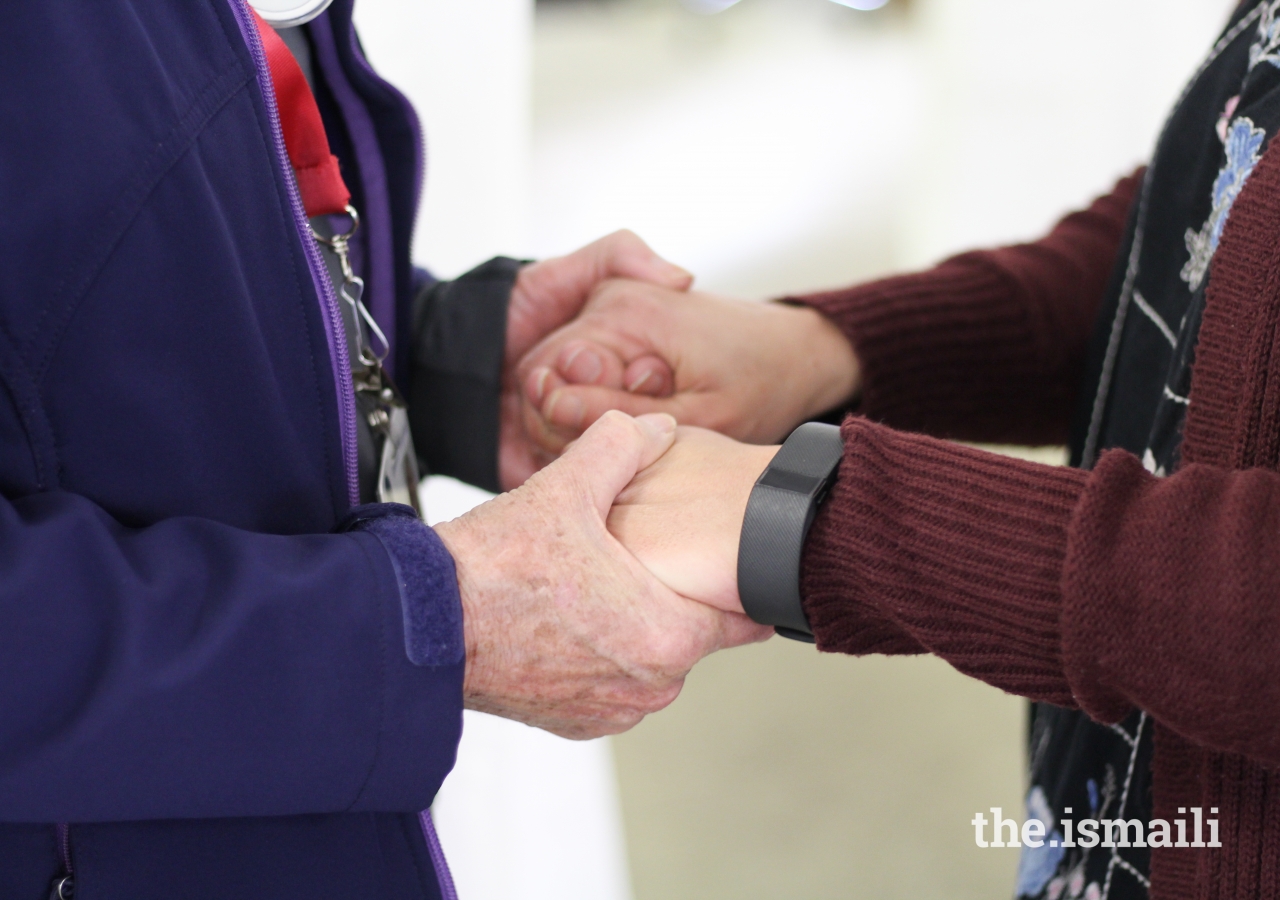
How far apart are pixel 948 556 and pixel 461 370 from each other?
568 millimetres

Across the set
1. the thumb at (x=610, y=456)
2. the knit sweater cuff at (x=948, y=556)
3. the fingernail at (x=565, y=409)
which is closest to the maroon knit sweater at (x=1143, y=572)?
the knit sweater cuff at (x=948, y=556)

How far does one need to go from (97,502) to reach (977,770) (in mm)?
1878

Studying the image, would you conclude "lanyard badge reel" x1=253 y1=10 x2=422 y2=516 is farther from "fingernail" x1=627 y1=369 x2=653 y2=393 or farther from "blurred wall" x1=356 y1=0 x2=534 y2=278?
"blurred wall" x1=356 y1=0 x2=534 y2=278

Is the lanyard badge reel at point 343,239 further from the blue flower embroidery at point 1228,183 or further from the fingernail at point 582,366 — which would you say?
the blue flower embroidery at point 1228,183

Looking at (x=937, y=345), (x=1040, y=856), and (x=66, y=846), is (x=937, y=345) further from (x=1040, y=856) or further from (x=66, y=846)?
(x=66, y=846)

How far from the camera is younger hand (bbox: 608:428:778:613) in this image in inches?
26.5

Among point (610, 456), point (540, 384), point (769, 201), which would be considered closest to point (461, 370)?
point (540, 384)

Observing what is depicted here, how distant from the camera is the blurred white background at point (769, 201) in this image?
1.55 metres

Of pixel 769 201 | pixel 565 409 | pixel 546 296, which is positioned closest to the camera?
pixel 565 409

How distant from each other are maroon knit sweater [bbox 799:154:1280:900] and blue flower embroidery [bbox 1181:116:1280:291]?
0.04 meters

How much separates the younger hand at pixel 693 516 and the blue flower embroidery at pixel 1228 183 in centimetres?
31

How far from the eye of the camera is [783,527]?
0.64 meters

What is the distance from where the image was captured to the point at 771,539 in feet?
2.12

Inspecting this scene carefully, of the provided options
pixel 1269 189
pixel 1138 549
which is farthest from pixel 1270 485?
pixel 1269 189
